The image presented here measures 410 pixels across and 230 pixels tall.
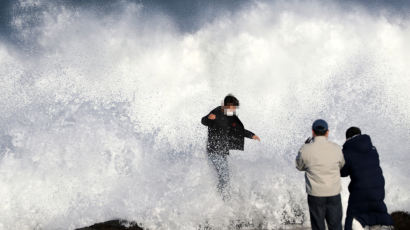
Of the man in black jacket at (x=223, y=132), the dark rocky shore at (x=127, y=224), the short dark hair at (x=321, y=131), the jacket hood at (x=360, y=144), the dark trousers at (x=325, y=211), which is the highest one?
the man in black jacket at (x=223, y=132)

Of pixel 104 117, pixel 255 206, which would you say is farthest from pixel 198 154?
pixel 104 117

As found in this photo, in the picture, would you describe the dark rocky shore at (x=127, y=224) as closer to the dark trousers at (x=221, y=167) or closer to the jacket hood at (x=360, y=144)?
the dark trousers at (x=221, y=167)

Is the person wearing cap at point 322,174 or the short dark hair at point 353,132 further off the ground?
the short dark hair at point 353,132

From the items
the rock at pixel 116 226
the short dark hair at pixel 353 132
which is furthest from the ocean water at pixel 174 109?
the short dark hair at pixel 353 132

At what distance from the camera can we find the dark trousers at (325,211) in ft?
12.2

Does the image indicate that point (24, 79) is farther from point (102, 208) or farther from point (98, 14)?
point (102, 208)

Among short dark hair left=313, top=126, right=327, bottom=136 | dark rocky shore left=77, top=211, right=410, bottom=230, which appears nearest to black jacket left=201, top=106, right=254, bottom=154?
dark rocky shore left=77, top=211, right=410, bottom=230

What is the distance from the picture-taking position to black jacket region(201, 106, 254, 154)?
536 cm

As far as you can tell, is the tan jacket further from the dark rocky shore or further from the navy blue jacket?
the dark rocky shore

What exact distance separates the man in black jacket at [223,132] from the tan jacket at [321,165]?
172 centimetres

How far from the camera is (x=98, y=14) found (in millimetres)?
14281

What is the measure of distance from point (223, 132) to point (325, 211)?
6.64 feet

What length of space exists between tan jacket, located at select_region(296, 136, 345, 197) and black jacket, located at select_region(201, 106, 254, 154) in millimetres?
1796

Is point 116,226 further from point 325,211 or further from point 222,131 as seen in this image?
point 325,211
